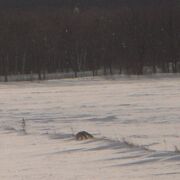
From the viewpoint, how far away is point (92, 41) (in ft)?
307

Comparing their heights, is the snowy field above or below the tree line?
below

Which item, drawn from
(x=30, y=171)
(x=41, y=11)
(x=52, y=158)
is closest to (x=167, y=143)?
(x=52, y=158)

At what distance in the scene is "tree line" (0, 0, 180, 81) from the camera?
291 feet

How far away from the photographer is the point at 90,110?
89.4 feet

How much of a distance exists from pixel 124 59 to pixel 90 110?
62770 millimetres

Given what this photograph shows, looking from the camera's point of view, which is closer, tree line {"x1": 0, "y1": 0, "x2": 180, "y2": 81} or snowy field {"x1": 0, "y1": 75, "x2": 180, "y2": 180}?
snowy field {"x1": 0, "y1": 75, "x2": 180, "y2": 180}

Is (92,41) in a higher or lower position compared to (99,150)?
higher

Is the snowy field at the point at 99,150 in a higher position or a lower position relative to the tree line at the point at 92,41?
lower

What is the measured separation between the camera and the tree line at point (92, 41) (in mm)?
88562

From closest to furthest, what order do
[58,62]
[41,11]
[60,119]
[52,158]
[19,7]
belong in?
[52,158] < [60,119] < [58,62] < [41,11] < [19,7]

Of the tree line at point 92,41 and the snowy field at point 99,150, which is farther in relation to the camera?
the tree line at point 92,41

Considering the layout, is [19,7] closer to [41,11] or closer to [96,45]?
[41,11]

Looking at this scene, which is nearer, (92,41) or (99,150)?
(99,150)

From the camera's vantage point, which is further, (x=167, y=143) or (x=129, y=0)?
(x=129, y=0)
